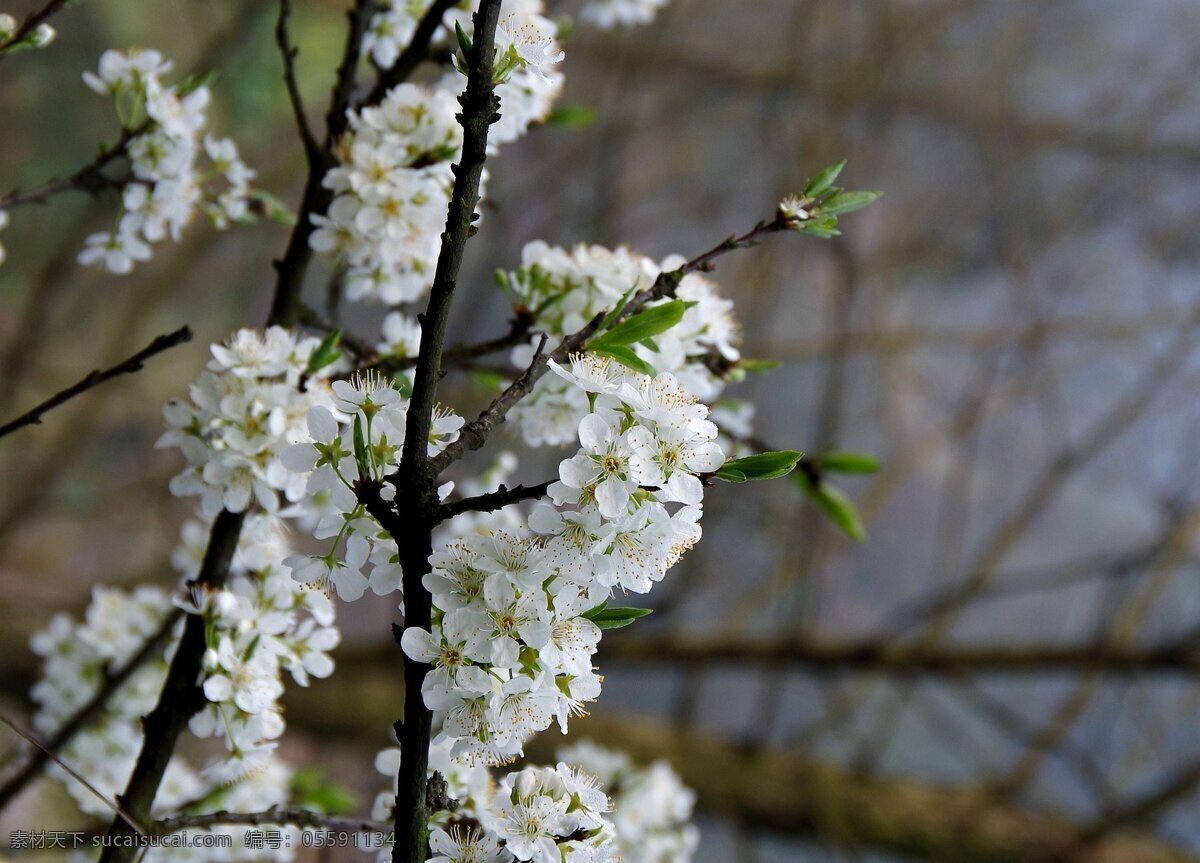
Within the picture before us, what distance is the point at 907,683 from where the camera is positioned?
2.33m

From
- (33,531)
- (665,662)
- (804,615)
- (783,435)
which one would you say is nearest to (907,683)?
(804,615)

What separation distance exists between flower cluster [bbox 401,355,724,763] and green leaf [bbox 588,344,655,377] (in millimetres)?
33

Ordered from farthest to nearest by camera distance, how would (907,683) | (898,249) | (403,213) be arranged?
1. (898,249)
2. (907,683)
3. (403,213)

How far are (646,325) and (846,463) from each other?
355 millimetres

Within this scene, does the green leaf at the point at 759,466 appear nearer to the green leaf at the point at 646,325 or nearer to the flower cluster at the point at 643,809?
the green leaf at the point at 646,325

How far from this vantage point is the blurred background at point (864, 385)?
7.31ft

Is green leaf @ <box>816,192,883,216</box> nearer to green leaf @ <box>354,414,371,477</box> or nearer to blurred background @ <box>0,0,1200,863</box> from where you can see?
green leaf @ <box>354,414,371,477</box>

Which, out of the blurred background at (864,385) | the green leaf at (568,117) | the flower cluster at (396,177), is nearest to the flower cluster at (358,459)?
the flower cluster at (396,177)

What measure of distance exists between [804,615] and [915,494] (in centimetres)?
68

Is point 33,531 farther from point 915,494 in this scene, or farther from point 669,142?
point 915,494

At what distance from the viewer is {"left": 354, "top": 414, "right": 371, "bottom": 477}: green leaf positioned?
18.8 inches

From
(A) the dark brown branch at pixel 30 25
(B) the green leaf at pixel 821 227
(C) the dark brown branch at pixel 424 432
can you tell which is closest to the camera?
(C) the dark brown branch at pixel 424 432

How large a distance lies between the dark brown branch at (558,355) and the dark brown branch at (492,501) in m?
0.02

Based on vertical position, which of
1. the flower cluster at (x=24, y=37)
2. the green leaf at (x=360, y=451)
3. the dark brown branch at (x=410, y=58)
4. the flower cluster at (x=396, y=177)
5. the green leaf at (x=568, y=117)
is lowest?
the green leaf at (x=360, y=451)
